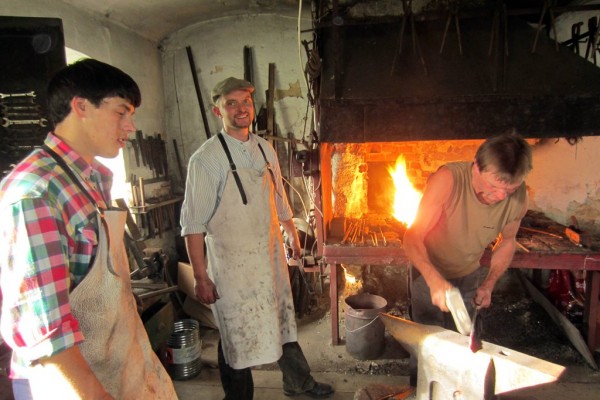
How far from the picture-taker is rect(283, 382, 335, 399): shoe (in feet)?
9.14

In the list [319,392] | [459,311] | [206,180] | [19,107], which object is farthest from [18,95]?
[319,392]

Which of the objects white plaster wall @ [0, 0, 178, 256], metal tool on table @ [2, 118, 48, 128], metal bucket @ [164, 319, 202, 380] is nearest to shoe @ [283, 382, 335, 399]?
metal bucket @ [164, 319, 202, 380]

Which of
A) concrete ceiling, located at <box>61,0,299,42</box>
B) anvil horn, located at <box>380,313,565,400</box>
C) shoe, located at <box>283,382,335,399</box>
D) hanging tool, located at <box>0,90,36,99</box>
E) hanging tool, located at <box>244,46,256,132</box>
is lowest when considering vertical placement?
shoe, located at <box>283,382,335,399</box>

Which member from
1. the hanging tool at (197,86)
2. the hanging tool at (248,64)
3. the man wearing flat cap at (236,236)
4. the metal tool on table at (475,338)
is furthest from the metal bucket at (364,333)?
the hanging tool at (197,86)

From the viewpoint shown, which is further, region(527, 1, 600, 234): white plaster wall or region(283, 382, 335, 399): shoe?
region(527, 1, 600, 234): white plaster wall

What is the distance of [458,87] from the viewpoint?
103 inches

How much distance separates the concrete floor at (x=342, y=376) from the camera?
9.43 feet

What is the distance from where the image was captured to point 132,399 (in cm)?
139

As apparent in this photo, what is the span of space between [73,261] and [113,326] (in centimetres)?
30

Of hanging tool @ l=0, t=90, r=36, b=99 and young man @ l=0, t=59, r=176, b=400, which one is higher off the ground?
hanging tool @ l=0, t=90, r=36, b=99

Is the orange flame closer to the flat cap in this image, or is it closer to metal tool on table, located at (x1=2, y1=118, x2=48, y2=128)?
the flat cap

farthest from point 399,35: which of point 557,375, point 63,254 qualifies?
point 63,254

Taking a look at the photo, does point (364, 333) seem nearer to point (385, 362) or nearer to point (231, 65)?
point (385, 362)

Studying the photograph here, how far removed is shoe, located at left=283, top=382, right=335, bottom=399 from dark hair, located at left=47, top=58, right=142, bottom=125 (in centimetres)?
246
